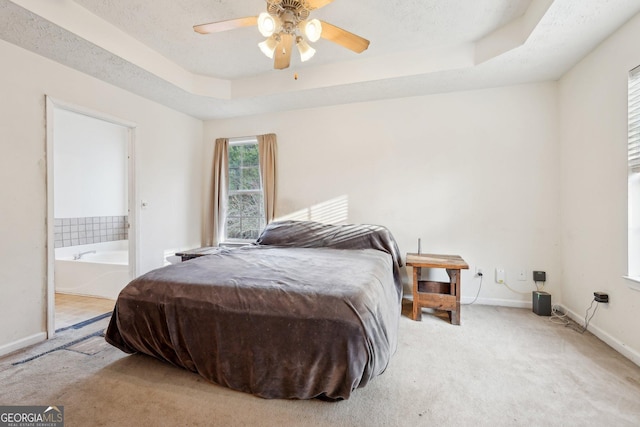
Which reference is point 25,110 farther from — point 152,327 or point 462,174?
point 462,174

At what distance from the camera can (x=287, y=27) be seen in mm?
1713

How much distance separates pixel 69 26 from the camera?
6.61 feet

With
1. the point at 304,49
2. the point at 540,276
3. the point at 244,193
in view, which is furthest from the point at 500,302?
the point at 244,193

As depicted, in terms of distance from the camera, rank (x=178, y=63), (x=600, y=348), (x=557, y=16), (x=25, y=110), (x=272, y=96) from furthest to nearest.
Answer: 1. (x=272, y=96)
2. (x=178, y=63)
3. (x=25, y=110)
4. (x=600, y=348)
5. (x=557, y=16)

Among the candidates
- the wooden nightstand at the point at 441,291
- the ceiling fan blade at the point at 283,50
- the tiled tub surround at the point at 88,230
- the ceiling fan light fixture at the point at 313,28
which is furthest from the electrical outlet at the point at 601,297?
the tiled tub surround at the point at 88,230

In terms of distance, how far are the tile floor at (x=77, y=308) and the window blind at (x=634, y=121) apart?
16.1 feet

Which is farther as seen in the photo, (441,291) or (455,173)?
(455,173)

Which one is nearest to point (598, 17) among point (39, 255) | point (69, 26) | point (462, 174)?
point (462, 174)

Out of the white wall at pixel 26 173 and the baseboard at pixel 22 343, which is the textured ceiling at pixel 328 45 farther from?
the baseboard at pixel 22 343

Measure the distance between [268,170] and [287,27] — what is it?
2.17m

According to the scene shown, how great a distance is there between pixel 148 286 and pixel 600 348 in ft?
10.9

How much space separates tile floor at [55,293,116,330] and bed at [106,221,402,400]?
1.30 meters

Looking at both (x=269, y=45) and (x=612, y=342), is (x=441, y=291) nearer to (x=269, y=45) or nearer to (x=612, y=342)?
(x=612, y=342)

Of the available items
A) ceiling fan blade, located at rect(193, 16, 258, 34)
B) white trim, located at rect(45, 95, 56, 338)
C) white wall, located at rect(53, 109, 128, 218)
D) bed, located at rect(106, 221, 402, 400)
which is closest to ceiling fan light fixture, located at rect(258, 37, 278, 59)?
ceiling fan blade, located at rect(193, 16, 258, 34)
